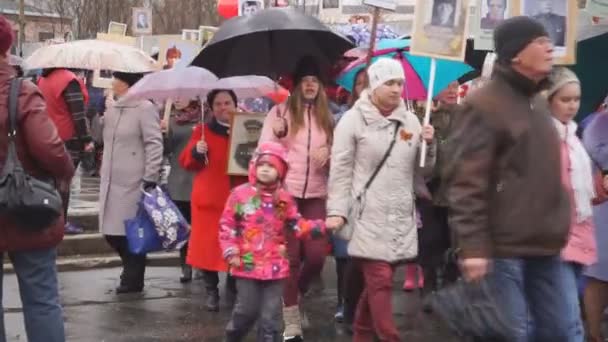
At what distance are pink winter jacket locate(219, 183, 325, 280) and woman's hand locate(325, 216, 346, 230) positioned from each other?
0.04 m

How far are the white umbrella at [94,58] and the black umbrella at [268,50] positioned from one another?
146 centimetres

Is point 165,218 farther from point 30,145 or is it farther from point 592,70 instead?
point 592,70

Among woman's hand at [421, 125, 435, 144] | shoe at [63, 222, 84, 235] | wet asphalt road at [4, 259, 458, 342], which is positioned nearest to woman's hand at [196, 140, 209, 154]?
wet asphalt road at [4, 259, 458, 342]

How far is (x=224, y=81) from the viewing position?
336 inches

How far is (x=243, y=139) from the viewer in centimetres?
805

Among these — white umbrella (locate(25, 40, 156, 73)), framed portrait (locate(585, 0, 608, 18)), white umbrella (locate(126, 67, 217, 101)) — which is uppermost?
framed portrait (locate(585, 0, 608, 18))

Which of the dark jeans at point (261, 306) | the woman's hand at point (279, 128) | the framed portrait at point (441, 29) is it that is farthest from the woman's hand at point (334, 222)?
the framed portrait at point (441, 29)

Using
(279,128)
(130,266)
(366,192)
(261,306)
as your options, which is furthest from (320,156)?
(130,266)

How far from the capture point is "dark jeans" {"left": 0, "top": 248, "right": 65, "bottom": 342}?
224 inches

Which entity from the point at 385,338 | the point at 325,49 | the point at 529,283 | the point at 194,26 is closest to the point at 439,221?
the point at 325,49

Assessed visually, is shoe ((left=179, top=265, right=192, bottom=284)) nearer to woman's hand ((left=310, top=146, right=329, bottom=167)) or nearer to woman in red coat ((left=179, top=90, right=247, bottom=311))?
woman in red coat ((left=179, top=90, right=247, bottom=311))

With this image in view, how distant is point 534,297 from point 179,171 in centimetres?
489

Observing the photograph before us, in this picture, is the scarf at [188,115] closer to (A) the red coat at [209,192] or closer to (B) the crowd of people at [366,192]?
(B) the crowd of people at [366,192]

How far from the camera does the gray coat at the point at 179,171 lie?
9406 mm
